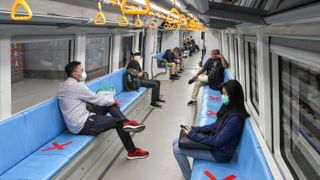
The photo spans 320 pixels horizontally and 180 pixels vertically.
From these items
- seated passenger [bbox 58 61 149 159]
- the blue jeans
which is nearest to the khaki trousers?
seated passenger [bbox 58 61 149 159]

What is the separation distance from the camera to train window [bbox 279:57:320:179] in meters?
2.26

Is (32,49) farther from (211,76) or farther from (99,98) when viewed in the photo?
(99,98)

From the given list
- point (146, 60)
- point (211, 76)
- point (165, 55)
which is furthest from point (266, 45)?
point (165, 55)

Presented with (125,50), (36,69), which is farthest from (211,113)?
(36,69)

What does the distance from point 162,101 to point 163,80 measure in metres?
4.12

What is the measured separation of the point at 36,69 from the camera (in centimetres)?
1068

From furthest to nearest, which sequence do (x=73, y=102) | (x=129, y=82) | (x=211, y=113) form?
1. (x=129, y=82)
2. (x=211, y=113)
3. (x=73, y=102)

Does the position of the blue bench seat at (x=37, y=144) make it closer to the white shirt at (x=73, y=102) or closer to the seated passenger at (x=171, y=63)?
the white shirt at (x=73, y=102)

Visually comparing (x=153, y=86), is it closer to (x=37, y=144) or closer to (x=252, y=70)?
(x=252, y=70)

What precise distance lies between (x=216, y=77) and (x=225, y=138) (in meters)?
4.75

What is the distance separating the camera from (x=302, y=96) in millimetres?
2521

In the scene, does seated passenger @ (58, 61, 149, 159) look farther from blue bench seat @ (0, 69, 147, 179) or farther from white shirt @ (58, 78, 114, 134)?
blue bench seat @ (0, 69, 147, 179)

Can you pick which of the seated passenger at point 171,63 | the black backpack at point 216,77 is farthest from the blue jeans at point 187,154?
the seated passenger at point 171,63

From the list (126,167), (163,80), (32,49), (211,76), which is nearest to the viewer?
(126,167)
